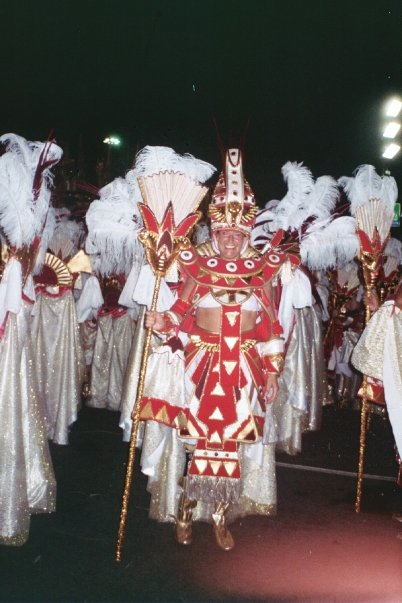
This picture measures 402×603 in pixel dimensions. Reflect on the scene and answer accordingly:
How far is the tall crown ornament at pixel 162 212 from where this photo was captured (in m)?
3.04

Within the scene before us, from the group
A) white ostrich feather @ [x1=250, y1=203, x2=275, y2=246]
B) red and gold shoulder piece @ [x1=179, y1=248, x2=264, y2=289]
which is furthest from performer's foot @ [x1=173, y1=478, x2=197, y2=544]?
white ostrich feather @ [x1=250, y1=203, x2=275, y2=246]

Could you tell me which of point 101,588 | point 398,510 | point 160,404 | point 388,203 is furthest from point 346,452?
point 101,588

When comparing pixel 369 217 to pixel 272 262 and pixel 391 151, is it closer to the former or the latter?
pixel 272 262

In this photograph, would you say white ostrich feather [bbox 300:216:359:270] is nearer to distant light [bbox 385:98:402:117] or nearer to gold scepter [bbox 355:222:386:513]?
gold scepter [bbox 355:222:386:513]

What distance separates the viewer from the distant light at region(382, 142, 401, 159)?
946 centimetres

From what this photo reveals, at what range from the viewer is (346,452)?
18.9 feet

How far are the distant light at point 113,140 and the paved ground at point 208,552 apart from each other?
5767mm

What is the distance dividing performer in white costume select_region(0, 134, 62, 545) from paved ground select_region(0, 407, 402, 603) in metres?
0.30

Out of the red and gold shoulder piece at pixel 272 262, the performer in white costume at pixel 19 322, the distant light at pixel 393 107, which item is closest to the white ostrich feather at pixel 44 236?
the performer in white costume at pixel 19 322

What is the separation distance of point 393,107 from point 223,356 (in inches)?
270

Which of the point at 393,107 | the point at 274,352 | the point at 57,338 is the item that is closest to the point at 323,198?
the point at 274,352

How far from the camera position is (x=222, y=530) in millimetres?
3326

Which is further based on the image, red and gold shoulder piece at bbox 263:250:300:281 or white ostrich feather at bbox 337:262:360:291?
white ostrich feather at bbox 337:262:360:291

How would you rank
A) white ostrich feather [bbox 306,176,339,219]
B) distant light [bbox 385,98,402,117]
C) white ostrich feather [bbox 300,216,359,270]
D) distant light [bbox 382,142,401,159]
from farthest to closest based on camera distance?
distant light [bbox 382,142,401,159] → distant light [bbox 385,98,402,117] → white ostrich feather [bbox 306,176,339,219] → white ostrich feather [bbox 300,216,359,270]
